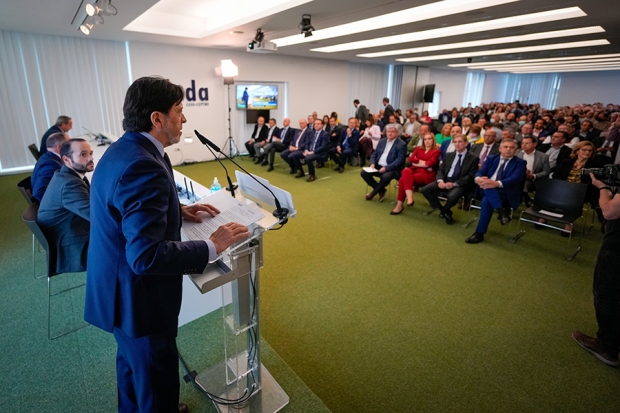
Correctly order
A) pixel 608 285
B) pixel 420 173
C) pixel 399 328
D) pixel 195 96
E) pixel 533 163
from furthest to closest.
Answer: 1. pixel 195 96
2. pixel 420 173
3. pixel 533 163
4. pixel 399 328
5. pixel 608 285

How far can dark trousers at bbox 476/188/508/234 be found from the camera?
4.25 metres

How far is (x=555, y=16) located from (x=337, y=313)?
5.42 metres

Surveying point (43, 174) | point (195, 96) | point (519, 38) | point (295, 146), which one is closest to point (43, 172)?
point (43, 174)

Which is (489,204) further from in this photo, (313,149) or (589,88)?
(589,88)

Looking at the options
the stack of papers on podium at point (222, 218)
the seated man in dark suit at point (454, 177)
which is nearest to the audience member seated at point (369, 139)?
the seated man in dark suit at point (454, 177)

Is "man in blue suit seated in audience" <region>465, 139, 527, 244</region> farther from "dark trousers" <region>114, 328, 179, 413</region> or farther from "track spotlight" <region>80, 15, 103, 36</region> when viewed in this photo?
"track spotlight" <region>80, 15, 103, 36</region>

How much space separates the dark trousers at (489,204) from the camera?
13.9ft

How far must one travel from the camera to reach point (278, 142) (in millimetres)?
8234

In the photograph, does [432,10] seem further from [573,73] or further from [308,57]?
[573,73]

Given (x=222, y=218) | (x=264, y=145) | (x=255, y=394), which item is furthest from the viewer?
(x=264, y=145)

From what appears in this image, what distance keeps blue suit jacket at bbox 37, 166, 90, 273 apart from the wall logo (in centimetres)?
657

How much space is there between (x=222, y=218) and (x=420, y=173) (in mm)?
4461

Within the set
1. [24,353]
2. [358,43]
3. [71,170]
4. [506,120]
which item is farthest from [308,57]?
[24,353]

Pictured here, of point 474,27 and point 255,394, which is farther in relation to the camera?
point 474,27
